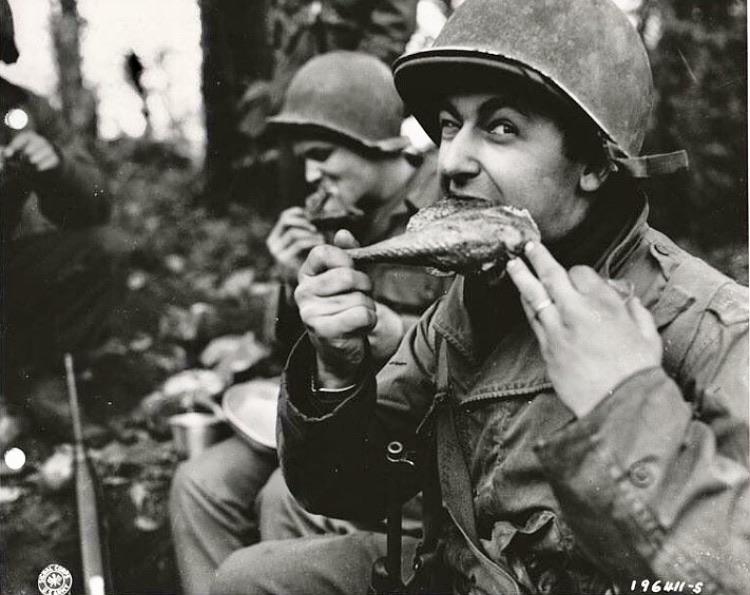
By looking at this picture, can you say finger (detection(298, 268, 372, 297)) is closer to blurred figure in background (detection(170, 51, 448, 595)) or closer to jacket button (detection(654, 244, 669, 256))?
jacket button (detection(654, 244, 669, 256))

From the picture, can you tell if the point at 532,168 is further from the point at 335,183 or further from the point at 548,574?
the point at 335,183

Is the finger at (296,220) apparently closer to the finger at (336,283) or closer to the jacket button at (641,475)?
the finger at (336,283)

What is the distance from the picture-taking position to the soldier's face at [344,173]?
10.9 feet

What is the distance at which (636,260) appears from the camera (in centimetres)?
187

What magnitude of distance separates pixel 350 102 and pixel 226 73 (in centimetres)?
56

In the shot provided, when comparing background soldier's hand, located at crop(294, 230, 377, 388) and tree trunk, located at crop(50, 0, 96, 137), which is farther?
tree trunk, located at crop(50, 0, 96, 137)

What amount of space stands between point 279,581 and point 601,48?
1.37 m

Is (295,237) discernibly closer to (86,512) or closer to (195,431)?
(195,431)

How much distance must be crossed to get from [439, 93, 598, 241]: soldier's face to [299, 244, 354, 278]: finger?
0.24 m

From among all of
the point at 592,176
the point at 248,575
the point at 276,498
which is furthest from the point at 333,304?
the point at 276,498

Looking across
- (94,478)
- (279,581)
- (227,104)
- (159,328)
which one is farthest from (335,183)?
(279,581)

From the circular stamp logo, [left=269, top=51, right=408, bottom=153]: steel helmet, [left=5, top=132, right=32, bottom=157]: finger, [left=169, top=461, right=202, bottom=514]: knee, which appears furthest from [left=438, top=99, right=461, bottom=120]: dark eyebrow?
[left=169, top=461, right=202, bottom=514]: knee

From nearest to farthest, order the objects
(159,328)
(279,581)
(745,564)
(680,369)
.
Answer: (745,564) < (680,369) < (279,581) < (159,328)

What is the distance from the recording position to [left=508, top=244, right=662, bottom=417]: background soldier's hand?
1548 mm
